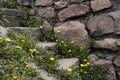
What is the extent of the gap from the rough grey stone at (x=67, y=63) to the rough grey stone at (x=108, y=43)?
0.36 m

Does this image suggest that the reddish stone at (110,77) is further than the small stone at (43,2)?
No

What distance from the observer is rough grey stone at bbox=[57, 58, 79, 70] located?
9.09 ft

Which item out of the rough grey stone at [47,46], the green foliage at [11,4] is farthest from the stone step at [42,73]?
the green foliage at [11,4]

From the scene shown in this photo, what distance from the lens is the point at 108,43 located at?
3.17 meters

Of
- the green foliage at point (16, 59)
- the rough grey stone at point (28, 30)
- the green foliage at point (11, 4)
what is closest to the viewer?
the green foliage at point (16, 59)

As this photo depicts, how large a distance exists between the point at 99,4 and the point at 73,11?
1.26ft

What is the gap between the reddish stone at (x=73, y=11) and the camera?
3.40m

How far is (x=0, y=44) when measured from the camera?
8.57 feet

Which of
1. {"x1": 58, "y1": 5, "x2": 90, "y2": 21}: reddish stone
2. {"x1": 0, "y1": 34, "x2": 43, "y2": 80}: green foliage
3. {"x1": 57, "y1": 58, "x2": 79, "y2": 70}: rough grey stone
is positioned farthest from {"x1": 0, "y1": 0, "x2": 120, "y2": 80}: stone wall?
{"x1": 0, "y1": 34, "x2": 43, "y2": 80}: green foliage

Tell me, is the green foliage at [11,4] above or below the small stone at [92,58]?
above

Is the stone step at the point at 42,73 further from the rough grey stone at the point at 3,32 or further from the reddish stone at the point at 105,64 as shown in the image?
the reddish stone at the point at 105,64

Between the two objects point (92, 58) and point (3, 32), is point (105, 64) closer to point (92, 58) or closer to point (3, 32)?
point (92, 58)

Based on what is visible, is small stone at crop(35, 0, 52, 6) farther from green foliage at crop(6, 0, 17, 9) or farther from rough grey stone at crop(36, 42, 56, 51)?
rough grey stone at crop(36, 42, 56, 51)

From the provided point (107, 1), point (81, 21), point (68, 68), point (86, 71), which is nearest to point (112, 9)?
point (107, 1)
